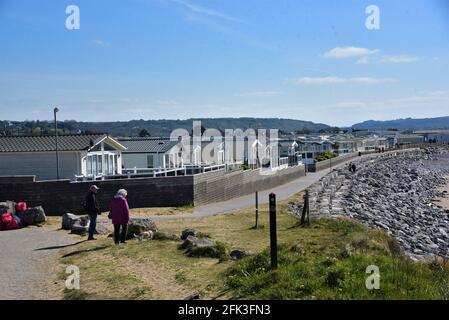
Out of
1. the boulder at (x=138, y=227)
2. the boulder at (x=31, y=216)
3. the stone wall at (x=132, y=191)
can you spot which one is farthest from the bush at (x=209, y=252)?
the stone wall at (x=132, y=191)

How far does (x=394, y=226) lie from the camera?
934 inches

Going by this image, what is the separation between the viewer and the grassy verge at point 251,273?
24.2ft

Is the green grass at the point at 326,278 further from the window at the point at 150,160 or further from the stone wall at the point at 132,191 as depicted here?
the window at the point at 150,160

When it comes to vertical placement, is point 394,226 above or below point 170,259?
below

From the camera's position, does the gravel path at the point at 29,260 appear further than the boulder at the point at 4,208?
No

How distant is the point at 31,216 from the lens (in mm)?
17891

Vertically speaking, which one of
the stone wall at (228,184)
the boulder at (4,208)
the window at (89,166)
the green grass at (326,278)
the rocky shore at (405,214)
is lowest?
the rocky shore at (405,214)

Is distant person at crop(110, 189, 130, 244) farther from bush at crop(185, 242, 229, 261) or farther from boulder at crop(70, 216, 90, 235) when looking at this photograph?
boulder at crop(70, 216, 90, 235)

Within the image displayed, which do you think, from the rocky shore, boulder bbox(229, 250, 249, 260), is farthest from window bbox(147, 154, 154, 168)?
boulder bbox(229, 250, 249, 260)

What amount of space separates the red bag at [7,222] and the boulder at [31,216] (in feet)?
1.61

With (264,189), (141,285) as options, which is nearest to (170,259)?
(141,285)
